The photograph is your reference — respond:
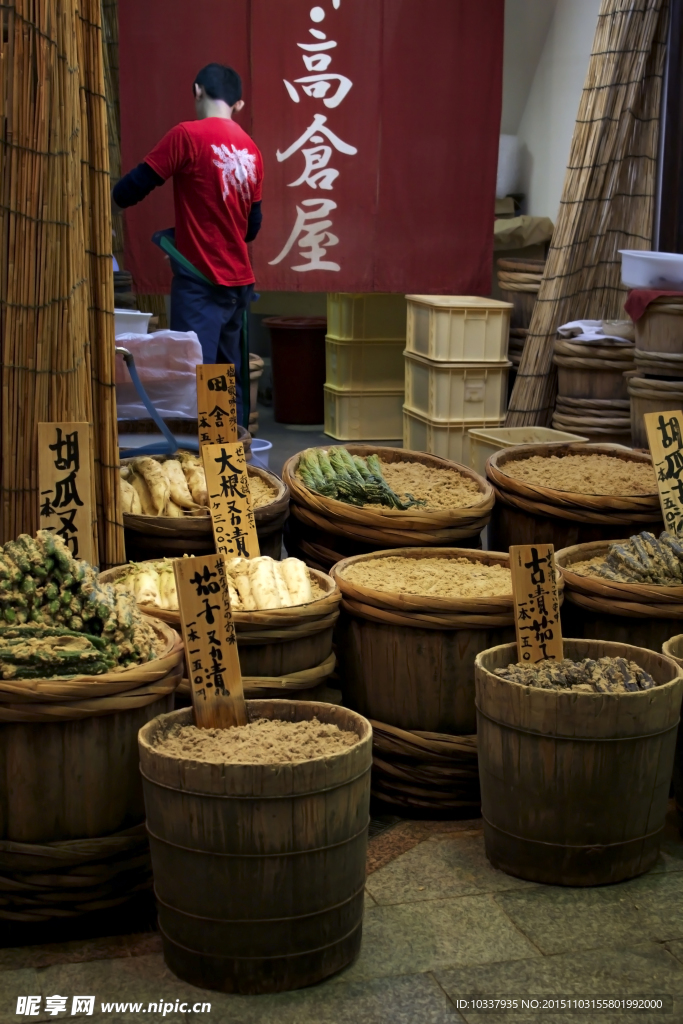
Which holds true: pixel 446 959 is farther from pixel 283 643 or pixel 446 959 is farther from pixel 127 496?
pixel 127 496

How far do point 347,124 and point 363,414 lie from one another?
2382 mm

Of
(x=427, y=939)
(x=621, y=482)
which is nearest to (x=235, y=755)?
(x=427, y=939)

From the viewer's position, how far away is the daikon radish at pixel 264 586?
2631mm

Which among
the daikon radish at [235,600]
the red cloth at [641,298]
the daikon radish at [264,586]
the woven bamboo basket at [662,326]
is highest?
the red cloth at [641,298]

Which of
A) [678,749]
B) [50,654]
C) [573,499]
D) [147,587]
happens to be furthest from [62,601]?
[573,499]

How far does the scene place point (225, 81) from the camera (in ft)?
17.0

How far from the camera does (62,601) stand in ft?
7.42

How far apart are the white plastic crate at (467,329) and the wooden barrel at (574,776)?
4.42 m

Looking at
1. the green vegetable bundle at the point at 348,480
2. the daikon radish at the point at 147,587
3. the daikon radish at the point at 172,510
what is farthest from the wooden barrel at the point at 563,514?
the daikon radish at the point at 147,587

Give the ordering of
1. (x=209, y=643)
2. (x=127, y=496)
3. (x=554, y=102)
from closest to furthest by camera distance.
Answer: (x=209, y=643) < (x=127, y=496) < (x=554, y=102)

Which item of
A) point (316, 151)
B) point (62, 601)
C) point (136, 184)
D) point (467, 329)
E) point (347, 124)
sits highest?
point (347, 124)

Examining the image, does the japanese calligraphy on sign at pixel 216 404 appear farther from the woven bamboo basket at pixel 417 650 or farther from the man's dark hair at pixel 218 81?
the man's dark hair at pixel 218 81

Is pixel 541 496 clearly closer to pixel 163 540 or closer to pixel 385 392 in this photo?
pixel 163 540

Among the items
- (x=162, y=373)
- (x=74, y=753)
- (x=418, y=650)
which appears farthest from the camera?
(x=162, y=373)
